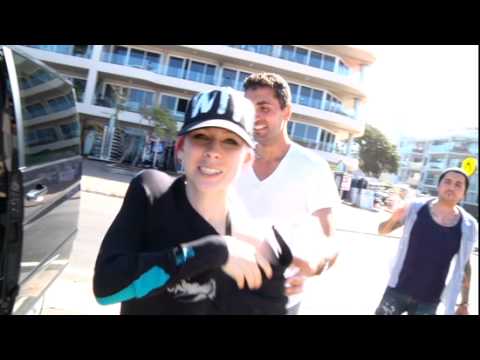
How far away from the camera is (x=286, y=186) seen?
1273 millimetres

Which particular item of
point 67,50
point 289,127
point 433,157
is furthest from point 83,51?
point 433,157

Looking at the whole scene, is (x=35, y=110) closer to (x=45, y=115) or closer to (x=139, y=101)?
(x=45, y=115)

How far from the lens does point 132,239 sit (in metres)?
1.13

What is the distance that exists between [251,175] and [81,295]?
91cm

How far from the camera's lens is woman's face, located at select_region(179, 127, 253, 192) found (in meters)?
1.16

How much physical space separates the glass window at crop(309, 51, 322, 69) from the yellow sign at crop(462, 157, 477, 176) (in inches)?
34.1

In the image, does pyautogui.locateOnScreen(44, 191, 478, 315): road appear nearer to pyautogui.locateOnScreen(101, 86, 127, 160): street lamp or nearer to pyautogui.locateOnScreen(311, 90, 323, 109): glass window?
pyautogui.locateOnScreen(101, 86, 127, 160): street lamp

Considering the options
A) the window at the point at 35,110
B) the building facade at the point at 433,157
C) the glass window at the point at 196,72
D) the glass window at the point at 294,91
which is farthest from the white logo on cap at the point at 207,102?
the building facade at the point at 433,157

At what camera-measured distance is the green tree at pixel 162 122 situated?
1.30 metres
